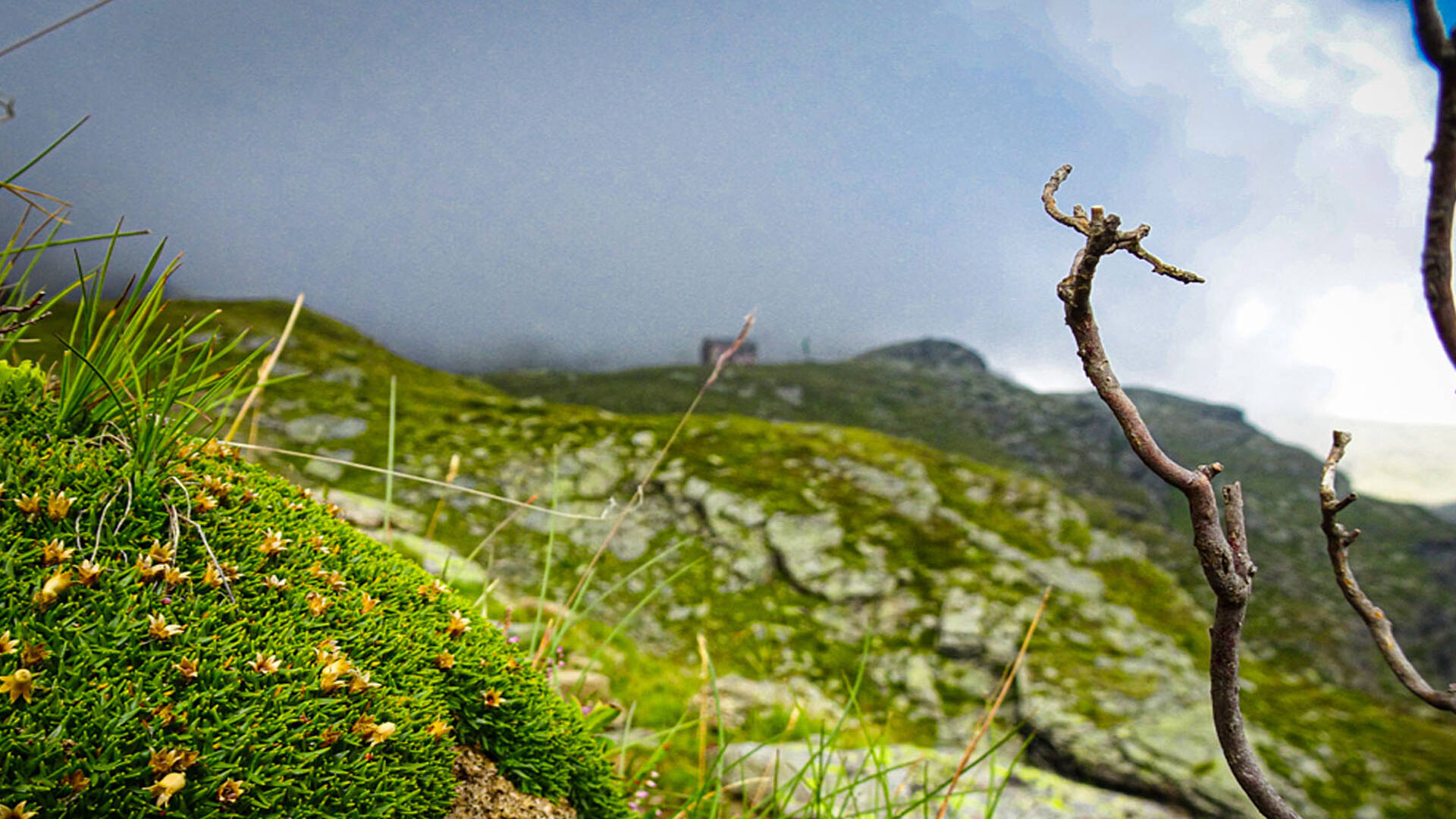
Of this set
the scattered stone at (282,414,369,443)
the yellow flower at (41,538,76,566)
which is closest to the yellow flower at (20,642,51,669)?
the yellow flower at (41,538,76,566)

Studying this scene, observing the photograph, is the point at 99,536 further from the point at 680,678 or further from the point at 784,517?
the point at 784,517

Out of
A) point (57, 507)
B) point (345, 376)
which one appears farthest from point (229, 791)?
point (345, 376)

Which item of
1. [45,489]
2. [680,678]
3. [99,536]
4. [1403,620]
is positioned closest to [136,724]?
[99,536]

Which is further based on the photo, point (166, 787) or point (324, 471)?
point (324, 471)

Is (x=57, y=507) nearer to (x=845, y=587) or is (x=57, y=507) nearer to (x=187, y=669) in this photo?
(x=187, y=669)

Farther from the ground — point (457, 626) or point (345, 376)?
point (457, 626)

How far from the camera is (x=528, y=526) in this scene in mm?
14586

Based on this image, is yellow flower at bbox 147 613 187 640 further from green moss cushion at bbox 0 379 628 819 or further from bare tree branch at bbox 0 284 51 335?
bare tree branch at bbox 0 284 51 335

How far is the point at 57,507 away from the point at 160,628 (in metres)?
0.49

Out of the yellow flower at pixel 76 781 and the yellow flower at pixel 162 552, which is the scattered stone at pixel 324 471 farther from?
the yellow flower at pixel 76 781

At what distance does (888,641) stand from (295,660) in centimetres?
1180

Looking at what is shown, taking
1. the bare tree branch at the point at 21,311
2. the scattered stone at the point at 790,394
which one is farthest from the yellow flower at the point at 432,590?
the scattered stone at the point at 790,394

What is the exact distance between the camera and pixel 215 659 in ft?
5.71

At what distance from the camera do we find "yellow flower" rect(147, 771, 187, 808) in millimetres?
1476
